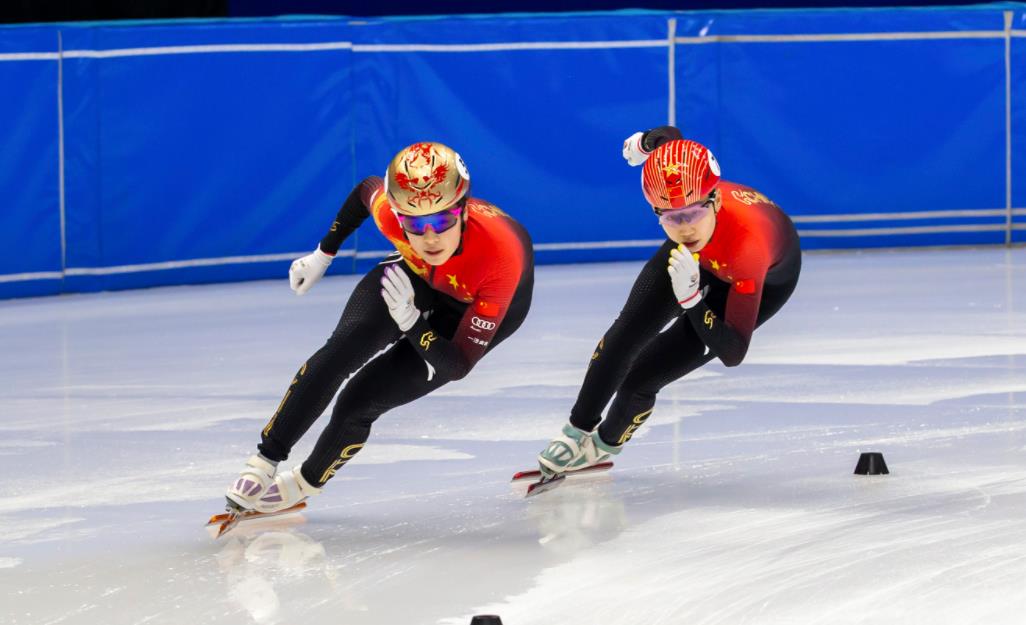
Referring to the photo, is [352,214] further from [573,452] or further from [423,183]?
[573,452]

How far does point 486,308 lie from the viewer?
16.3 ft

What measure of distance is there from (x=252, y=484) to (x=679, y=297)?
124cm

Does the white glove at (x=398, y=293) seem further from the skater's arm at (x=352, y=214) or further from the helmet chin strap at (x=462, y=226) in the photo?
the skater's arm at (x=352, y=214)

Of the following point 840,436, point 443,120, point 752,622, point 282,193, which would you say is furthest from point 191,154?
point 752,622

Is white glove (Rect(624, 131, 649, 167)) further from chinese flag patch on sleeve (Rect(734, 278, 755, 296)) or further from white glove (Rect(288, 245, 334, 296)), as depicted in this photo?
white glove (Rect(288, 245, 334, 296))

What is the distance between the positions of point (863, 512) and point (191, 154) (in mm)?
A: 6662

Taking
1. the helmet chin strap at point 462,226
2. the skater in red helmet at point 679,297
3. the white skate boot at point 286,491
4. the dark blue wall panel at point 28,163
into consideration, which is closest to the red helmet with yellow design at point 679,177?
the skater in red helmet at point 679,297

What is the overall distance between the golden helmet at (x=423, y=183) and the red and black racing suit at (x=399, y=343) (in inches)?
10.2

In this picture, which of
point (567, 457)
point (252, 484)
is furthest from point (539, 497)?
point (252, 484)

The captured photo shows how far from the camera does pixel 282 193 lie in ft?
37.0

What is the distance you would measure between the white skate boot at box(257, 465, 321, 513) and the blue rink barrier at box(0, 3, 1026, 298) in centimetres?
572

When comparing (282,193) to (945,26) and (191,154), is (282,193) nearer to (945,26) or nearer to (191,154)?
(191,154)

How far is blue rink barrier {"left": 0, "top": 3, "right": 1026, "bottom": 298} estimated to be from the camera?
1063cm

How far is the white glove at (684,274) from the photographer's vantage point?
497 centimetres
